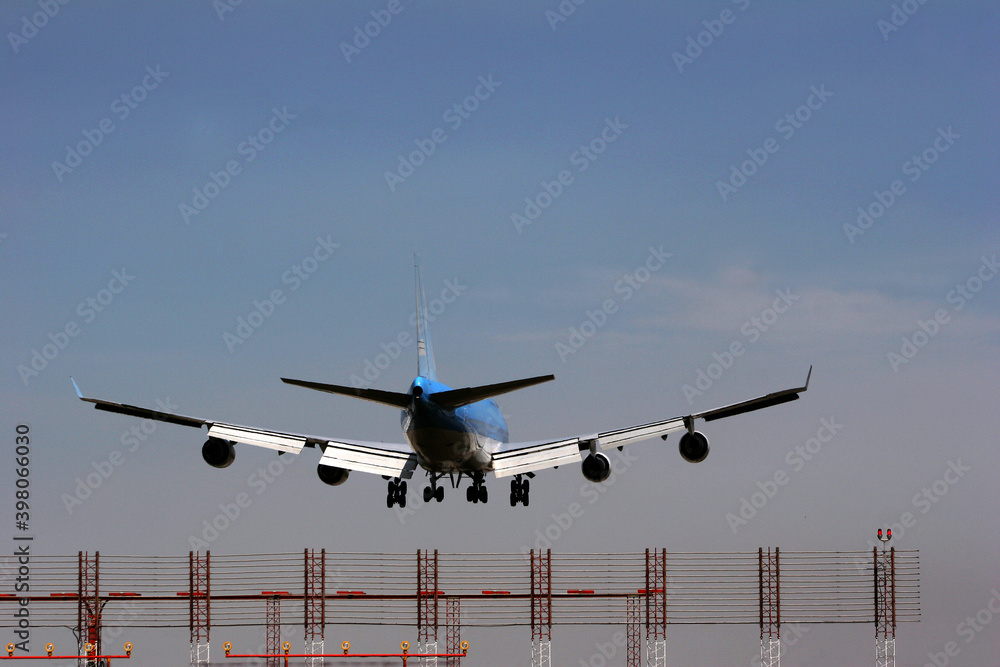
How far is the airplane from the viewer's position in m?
61.1

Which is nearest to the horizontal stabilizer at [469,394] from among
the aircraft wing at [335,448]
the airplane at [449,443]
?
the airplane at [449,443]

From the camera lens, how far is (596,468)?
70000 mm

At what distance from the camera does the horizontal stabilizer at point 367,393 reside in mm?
54438

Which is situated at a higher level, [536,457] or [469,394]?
[469,394]

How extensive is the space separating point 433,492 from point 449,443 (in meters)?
7.50

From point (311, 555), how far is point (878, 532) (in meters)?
41.3

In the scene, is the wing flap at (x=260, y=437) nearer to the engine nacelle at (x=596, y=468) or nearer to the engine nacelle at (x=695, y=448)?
the engine nacelle at (x=596, y=468)

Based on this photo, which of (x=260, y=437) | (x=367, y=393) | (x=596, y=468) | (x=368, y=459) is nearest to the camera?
(x=367, y=393)

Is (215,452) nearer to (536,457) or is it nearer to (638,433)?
(536,457)

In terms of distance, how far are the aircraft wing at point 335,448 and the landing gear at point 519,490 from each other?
7618 mm

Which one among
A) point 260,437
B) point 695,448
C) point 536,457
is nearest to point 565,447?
point 536,457

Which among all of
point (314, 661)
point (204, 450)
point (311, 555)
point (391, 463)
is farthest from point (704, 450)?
point (311, 555)

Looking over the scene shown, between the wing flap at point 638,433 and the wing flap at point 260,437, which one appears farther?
the wing flap at point 638,433

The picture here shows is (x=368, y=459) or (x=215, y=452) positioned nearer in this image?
(x=215, y=452)
